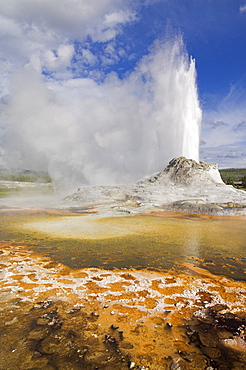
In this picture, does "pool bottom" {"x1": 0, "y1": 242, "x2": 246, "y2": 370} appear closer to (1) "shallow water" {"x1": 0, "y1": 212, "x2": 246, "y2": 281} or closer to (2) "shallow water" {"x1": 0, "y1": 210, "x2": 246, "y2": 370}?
(2) "shallow water" {"x1": 0, "y1": 210, "x2": 246, "y2": 370}

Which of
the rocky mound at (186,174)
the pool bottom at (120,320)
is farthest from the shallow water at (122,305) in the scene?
the rocky mound at (186,174)

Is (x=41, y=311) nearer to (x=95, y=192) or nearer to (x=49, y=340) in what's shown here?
(x=49, y=340)

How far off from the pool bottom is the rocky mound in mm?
20850

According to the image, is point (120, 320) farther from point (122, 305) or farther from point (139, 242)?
point (139, 242)

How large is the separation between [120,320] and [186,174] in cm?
2405

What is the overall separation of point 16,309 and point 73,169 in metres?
Result: 39.6

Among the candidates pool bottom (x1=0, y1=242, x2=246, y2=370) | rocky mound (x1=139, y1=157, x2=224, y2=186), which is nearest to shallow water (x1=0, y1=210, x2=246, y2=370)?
pool bottom (x1=0, y1=242, x2=246, y2=370)

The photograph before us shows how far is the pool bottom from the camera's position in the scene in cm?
290

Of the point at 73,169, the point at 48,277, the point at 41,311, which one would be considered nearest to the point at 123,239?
the point at 48,277

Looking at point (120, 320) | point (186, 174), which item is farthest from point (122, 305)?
point (186, 174)

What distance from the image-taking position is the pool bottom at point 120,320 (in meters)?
2.90

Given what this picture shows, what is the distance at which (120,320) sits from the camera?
370 centimetres

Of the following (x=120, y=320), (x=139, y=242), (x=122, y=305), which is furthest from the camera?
(x=139, y=242)

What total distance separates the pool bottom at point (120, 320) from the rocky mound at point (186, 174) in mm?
20850
